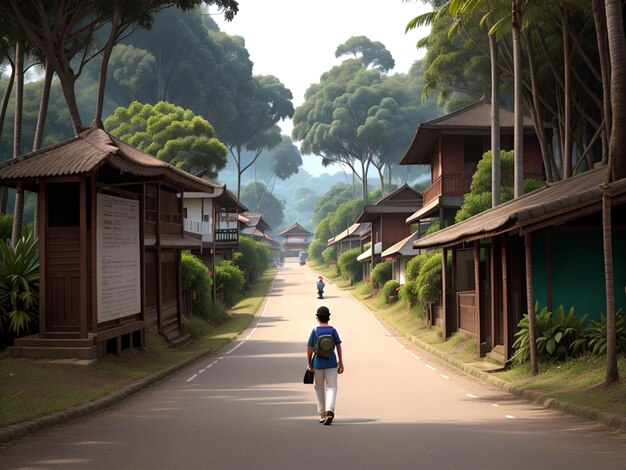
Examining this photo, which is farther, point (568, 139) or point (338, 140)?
point (338, 140)

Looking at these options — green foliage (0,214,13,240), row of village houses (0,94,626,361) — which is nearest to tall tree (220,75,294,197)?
green foliage (0,214,13,240)

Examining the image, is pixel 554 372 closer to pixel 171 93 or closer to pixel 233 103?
pixel 171 93

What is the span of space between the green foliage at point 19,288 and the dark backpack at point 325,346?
999 cm

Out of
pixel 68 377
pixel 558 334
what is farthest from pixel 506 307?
pixel 68 377

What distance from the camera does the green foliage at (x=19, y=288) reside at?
19.4 m

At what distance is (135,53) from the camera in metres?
77.9

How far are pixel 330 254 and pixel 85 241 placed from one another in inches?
3713

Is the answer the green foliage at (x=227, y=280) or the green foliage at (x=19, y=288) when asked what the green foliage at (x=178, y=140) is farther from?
the green foliage at (x=19, y=288)

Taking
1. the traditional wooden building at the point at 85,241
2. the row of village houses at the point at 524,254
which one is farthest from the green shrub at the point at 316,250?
the traditional wooden building at the point at 85,241

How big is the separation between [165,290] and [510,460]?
24845mm

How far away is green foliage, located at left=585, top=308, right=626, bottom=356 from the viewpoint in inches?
633

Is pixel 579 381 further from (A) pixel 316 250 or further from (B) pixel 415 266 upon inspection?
(A) pixel 316 250

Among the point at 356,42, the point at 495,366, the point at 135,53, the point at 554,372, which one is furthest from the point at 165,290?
the point at 356,42

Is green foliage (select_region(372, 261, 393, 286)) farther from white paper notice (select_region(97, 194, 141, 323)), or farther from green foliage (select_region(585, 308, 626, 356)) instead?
green foliage (select_region(585, 308, 626, 356))
